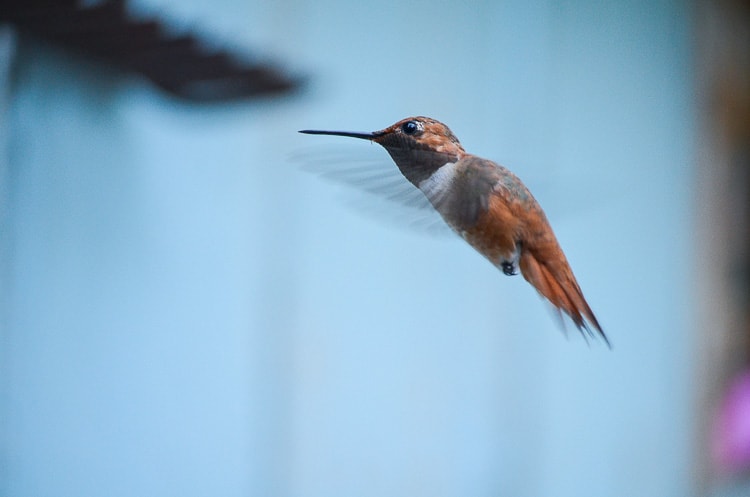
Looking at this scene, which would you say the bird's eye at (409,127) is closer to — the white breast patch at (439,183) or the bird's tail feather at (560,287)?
the white breast patch at (439,183)

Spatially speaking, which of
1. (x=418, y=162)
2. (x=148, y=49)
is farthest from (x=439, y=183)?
(x=148, y=49)

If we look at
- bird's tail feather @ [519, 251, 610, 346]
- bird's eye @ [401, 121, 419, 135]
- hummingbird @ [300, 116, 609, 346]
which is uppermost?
bird's eye @ [401, 121, 419, 135]

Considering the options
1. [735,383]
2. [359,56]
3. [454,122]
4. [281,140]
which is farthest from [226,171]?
[735,383]

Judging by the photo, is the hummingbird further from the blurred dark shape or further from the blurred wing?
the blurred dark shape

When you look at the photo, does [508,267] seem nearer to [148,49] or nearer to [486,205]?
[486,205]

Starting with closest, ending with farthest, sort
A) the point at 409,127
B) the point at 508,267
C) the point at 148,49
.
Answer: the point at 409,127, the point at 508,267, the point at 148,49

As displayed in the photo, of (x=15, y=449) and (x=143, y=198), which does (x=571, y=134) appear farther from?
(x=15, y=449)

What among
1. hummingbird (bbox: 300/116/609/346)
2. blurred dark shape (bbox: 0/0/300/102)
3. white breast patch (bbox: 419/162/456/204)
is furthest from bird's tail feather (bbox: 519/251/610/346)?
blurred dark shape (bbox: 0/0/300/102)

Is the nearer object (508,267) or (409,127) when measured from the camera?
(409,127)
